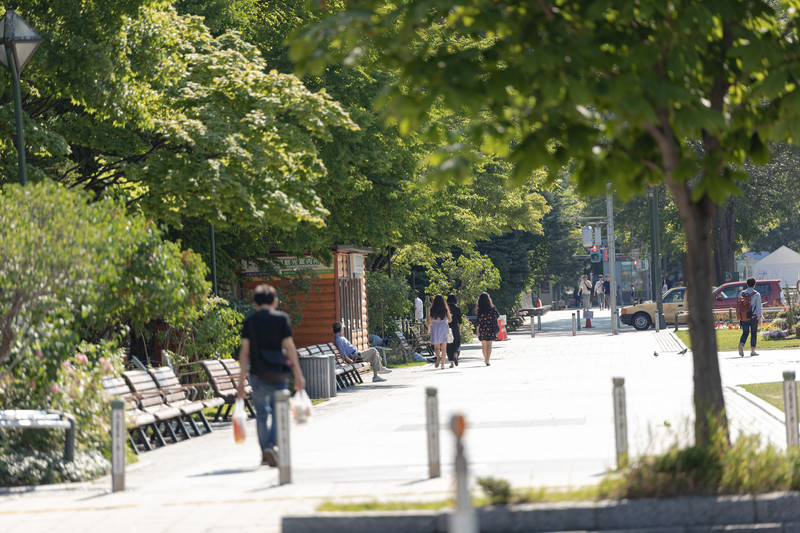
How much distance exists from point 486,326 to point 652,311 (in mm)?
19925

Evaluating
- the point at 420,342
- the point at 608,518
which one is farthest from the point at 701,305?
the point at 420,342

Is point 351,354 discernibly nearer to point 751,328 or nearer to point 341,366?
point 341,366

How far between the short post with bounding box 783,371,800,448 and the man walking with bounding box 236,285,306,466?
14.7 feet

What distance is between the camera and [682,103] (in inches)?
269

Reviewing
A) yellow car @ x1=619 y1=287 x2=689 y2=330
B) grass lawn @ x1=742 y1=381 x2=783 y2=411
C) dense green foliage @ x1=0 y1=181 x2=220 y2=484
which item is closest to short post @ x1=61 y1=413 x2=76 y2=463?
dense green foliage @ x1=0 y1=181 x2=220 y2=484

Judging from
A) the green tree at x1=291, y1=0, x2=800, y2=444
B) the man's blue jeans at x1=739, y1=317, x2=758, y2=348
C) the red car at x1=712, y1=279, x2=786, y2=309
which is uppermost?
the green tree at x1=291, y1=0, x2=800, y2=444

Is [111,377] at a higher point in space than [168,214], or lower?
lower

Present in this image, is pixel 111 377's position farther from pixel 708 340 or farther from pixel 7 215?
pixel 708 340

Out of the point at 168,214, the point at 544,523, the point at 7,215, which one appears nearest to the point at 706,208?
the point at 544,523

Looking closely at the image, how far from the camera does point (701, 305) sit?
827 centimetres

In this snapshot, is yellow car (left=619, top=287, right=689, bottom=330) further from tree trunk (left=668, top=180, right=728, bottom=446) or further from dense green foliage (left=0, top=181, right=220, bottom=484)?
tree trunk (left=668, top=180, right=728, bottom=446)

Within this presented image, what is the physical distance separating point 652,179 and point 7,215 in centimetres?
710

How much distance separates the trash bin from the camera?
2034cm

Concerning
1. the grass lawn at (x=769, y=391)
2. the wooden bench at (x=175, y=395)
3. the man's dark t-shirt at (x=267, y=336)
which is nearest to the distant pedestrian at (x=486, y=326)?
the grass lawn at (x=769, y=391)
